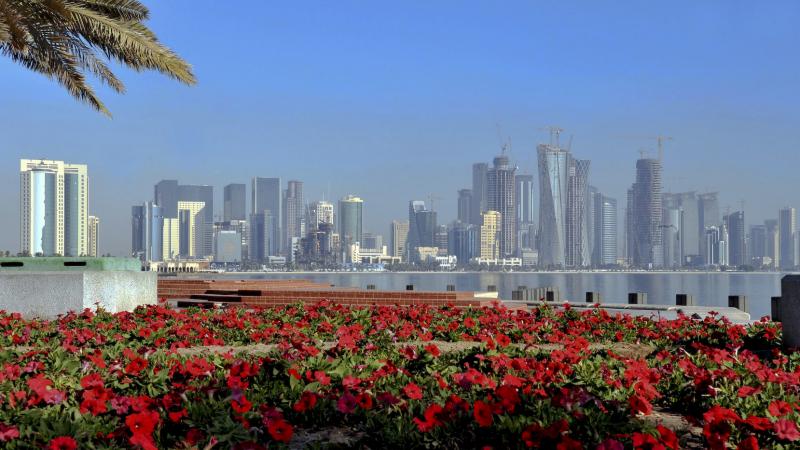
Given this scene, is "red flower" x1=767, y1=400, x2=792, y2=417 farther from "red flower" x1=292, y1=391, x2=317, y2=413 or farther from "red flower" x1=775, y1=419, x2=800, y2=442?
"red flower" x1=292, y1=391, x2=317, y2=413

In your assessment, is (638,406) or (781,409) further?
(781,409)

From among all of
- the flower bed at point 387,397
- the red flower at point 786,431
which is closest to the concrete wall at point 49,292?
the flower bed at point 387,397

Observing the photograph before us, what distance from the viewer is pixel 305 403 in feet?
17.2

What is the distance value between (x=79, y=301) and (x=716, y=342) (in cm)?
937

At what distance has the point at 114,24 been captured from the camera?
14.1m

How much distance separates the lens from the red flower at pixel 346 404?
5152 mm

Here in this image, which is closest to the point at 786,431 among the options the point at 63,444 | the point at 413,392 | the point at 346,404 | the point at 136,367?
the point at 413,392

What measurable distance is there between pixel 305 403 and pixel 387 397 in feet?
1.70

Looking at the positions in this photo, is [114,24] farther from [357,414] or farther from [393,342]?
[357,414]

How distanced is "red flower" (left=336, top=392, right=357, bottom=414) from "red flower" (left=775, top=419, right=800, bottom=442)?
7.90ft

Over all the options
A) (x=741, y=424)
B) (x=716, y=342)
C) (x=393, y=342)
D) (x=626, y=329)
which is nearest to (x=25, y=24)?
(x=393, y=342)

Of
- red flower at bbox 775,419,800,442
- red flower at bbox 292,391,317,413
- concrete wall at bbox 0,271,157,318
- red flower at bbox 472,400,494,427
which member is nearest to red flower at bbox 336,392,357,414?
red flower at bbox 292,391,317,413

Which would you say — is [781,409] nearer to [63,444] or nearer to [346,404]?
Answer: [346,404]

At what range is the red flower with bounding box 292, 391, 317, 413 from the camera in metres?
5.19
